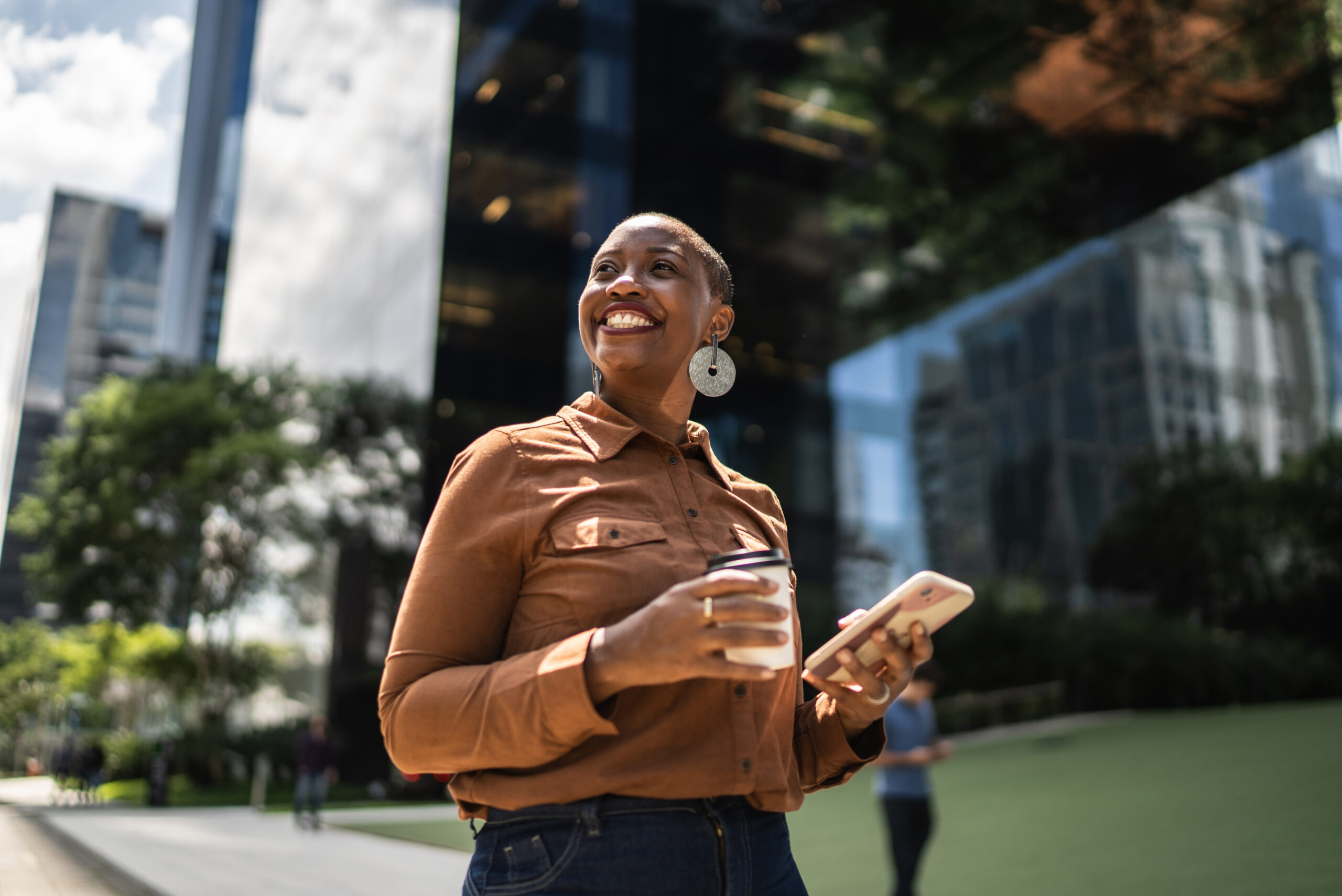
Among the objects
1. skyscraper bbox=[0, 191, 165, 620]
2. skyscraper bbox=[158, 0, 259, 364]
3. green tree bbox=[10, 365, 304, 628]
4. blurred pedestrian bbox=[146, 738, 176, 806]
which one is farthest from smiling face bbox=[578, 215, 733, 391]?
blurred pedestrian bbox=[146, 738, 176, 806]

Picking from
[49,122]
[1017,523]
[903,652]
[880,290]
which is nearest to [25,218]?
[49,122]

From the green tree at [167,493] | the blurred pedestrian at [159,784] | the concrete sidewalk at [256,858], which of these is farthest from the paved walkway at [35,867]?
the green tree at [167,493]

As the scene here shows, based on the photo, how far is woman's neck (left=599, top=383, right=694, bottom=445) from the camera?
1493 mm

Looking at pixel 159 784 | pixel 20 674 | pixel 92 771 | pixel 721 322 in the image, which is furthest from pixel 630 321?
pixel 159 784

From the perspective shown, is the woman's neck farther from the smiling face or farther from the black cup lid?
the black cup lid

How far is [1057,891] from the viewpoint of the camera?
628 cm

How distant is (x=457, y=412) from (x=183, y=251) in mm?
8086

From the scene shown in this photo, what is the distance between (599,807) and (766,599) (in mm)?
333

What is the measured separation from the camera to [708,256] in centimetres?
156

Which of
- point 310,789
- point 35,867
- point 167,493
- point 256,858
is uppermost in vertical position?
point 167,493

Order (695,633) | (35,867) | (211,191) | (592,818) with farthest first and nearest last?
(211,191) < (35,867) < (592,818) < (695,633)

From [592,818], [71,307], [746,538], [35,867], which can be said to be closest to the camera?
[592,818]

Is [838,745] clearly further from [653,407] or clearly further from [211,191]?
[211,191]

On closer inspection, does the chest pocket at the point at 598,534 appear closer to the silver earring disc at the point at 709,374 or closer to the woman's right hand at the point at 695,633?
the woman's right hand at the point at 695,633
